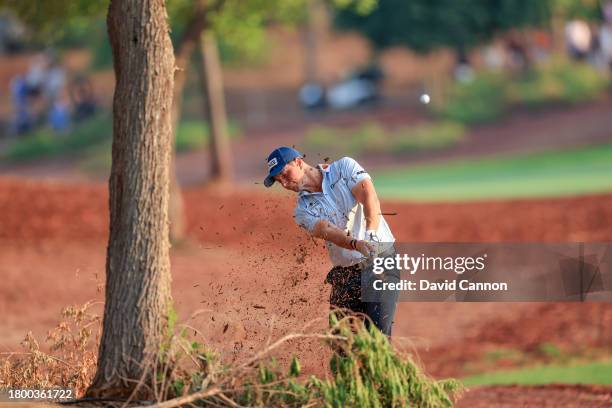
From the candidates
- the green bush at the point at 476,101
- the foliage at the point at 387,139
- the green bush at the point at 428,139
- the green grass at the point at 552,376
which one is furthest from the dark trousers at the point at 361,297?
the green bush at the point at 476,101

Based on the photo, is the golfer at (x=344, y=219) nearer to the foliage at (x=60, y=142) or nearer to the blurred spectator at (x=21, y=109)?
the foliage at (x=60, y=142)

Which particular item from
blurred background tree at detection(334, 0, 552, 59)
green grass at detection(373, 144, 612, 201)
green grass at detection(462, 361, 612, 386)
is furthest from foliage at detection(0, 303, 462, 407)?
blurred background tree at detection(334, 0, 552, 59)

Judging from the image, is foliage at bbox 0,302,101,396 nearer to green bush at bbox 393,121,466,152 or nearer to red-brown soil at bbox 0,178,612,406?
red-brown soil at bbox 0,178,612,406

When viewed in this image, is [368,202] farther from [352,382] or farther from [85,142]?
[85,142]

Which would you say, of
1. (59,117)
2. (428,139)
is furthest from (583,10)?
(59,117)

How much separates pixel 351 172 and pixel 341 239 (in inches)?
18.4

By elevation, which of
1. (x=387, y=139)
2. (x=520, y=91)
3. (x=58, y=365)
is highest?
(x=520, y=91)

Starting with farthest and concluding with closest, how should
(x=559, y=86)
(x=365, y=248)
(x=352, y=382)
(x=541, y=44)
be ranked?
(x=541, y=44) < (x=559, y=86) < (x=365, y=248) < (x=352, y=382)

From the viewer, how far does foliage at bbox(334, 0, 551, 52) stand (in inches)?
1686

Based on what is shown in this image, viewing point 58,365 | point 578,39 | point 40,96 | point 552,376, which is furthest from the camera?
point 40,96

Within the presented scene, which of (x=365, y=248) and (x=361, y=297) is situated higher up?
(x=365, y=248)

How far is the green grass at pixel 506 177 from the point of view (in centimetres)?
2894

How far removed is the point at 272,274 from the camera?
9.53 meters

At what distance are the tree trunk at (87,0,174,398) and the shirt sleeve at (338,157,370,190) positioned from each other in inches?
48.6
